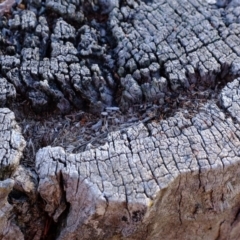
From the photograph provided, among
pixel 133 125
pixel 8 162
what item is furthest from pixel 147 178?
pixel 8 162

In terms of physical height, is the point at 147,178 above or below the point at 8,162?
below

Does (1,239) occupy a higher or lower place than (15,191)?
lower

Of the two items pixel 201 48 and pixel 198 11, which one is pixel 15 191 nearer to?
pixel 201 48

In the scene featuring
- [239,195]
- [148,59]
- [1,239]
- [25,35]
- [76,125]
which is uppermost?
[25,35]

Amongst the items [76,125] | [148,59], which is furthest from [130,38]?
[76,125]

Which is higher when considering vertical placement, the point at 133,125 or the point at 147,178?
the point at 133,125

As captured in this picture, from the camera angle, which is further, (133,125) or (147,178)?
(133,125)

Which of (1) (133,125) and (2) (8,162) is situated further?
(1) (133,125)

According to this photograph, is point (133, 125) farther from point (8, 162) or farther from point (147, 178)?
point (8, 162)
